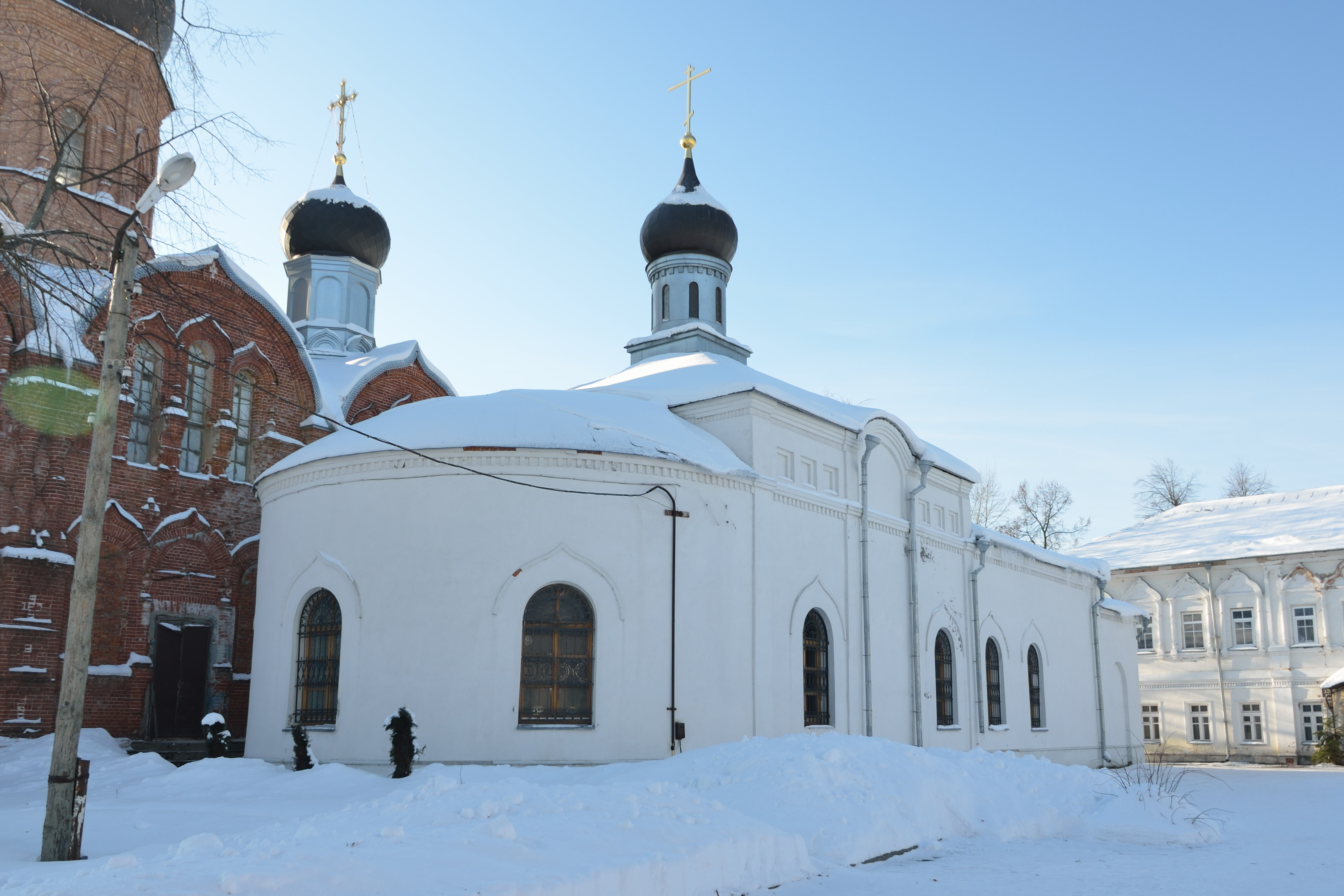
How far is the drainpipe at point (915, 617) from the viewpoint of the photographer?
17266mm

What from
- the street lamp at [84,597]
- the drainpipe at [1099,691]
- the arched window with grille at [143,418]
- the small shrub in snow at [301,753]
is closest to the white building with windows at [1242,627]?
the drainpipe at [1099,691]

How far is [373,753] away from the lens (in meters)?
12.6

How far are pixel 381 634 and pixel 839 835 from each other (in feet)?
20.5

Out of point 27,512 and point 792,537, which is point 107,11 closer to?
point 27,512

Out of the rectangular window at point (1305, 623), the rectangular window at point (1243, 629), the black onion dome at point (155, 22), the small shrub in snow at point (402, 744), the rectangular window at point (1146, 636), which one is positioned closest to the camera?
the black onion dome at point (155, 22)

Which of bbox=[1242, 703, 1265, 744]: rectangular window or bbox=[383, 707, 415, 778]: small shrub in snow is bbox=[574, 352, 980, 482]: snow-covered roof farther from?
bbox=[1242, 703, 1265, 744]: rectangular window

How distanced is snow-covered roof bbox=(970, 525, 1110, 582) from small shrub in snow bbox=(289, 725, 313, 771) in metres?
12.1

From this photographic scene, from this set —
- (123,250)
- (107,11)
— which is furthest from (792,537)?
(107,11)

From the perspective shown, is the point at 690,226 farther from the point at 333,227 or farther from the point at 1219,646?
the point at 1219,646

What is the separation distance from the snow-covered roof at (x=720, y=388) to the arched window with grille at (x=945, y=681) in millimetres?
2925

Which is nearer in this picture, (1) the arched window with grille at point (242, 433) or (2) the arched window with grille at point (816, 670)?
(2) the arched window with grille at point (816, 670)

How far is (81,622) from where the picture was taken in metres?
7.04

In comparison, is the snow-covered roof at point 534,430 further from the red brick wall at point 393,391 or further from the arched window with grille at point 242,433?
the red brick wall at point 393,391

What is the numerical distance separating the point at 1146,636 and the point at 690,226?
19.3 m
